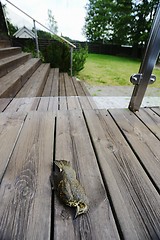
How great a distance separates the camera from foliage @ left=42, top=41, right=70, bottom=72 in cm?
407

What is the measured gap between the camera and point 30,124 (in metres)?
0.89

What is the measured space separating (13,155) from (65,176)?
0.91 ft

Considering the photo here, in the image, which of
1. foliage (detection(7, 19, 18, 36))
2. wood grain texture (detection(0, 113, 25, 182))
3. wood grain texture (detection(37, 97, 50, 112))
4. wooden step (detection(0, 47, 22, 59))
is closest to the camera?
wood grain texture (detection(0, 113, 25, 182))

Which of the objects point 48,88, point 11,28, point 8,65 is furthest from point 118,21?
point 8,65

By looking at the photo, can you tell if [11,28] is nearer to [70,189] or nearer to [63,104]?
[63,104]

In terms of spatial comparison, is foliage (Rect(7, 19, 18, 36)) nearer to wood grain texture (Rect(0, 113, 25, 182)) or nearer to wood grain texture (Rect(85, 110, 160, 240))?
wood grain texture (Rect(0, 113, 25, 182))

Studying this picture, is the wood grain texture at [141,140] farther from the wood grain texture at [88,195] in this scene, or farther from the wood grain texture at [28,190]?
the wood grain texture at [28,190]

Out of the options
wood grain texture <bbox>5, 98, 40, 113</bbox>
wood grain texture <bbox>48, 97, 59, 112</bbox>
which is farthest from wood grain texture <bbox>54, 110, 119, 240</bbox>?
wood grain texture <bbox>48, 97, 59, 112</bbox>

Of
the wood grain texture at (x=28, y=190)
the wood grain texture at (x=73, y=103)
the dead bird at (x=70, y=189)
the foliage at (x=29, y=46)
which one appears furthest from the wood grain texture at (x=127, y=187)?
the foliage at (x=29, y=46)

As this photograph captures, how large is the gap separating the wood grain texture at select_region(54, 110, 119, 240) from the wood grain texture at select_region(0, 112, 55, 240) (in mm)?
43

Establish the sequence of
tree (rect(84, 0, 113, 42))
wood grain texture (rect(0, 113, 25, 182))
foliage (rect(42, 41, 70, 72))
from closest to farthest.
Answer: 1. wood grain texture (rect(0, 113, 25, 182))
2. foliage (rect(42, 41, 70, 72))
3. tree (rect(84, 0, 113, 42))

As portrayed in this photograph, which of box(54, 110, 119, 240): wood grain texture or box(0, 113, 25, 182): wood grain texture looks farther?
box(0, 113, 25, 182): wood grain texture

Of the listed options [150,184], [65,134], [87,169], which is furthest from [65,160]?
[150,184]

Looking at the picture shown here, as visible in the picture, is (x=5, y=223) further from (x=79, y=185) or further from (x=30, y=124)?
(x=30, y=124)
